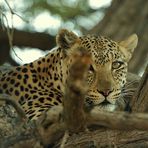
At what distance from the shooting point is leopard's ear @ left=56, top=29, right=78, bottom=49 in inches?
267

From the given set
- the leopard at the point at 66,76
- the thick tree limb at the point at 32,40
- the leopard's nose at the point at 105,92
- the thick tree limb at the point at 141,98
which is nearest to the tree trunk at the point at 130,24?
the thick tree limb at the point at 32,40

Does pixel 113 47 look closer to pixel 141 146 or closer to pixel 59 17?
pixel 141 146

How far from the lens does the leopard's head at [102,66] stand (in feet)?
20.5

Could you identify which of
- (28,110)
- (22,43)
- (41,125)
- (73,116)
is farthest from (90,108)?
(22,43)

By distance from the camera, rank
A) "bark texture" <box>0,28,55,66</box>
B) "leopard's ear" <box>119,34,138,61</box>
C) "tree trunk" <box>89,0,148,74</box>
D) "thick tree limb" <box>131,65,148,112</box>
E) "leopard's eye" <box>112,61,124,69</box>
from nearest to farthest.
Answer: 1. "thick tree limb" <box>131,65,148,112</box>
2. "leopard's eye" <box>112,61,124,69</box>
3. "leopard's ear" <box>119,34,138,61</box>
4. "bark texture" <box>0,28,55,66</box>
5. "tree trunk" <box>89,0,148,74</box>

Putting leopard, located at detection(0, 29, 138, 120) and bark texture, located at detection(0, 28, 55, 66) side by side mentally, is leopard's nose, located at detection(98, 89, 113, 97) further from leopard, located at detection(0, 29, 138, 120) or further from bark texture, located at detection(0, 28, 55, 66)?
bark texture, located at detection(0, 28, 55, 66)

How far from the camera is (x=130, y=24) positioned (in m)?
10.7

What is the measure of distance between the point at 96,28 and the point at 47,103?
12.6ft

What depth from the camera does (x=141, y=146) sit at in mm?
4512

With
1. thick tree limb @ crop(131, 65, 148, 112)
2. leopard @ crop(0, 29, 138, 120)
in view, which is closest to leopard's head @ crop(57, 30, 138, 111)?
leopard @ crop(0, 29, 138, 120)

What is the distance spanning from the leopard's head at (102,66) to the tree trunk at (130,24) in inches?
124

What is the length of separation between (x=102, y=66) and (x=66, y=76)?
377 millimetres

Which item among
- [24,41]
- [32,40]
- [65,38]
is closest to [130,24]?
[32,40]

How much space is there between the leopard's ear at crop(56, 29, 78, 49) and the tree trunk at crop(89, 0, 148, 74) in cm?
335
